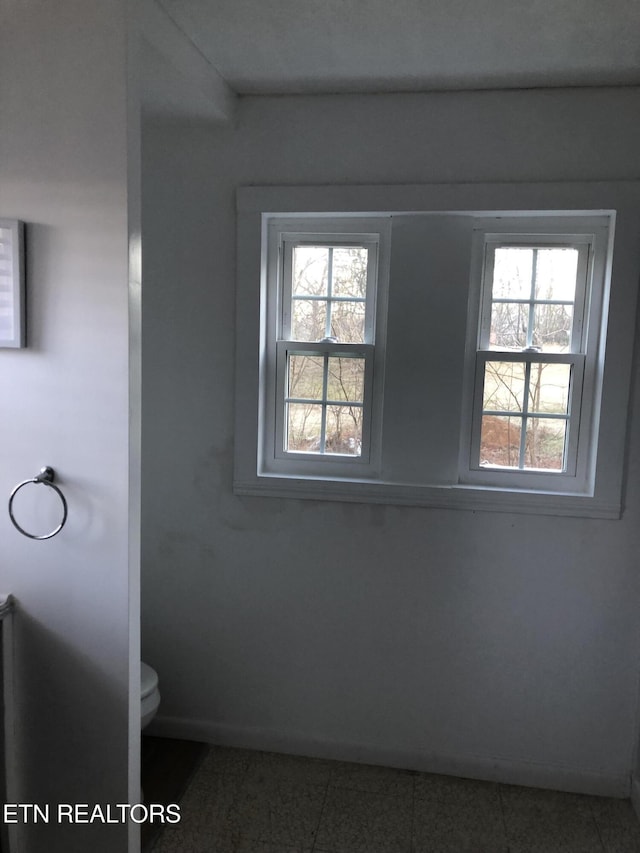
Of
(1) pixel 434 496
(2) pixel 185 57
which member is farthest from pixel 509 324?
(2) pixel 185 57

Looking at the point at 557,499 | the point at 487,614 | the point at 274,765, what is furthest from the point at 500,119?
the point at 274,765

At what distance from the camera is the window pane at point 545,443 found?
2.39 meters

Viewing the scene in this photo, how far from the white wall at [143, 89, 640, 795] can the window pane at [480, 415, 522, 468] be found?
0.23 m

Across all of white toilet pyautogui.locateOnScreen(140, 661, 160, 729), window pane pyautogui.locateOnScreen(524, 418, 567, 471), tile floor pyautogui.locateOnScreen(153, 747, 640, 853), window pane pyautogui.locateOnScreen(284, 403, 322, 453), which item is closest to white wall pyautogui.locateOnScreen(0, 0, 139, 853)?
white toilet pyautogui.locateOnScreen(140, 661, 160, 729)

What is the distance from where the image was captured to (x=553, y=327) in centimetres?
236

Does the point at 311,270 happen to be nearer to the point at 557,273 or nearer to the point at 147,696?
the point at 557,273

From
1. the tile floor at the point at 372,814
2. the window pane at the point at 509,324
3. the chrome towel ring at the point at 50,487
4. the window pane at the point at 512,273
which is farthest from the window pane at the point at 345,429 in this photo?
the tile floor at the point at 372,814

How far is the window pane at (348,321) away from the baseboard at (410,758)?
5.34 feet

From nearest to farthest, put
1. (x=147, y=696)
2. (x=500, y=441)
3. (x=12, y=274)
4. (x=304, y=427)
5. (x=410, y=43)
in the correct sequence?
1. (x=12, y=274)
2. (x=410, y=43)
3. (x=147, y=696)
4. (x=500, y=441)
5. (x=304, y=427)

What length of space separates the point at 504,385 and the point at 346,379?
619 millimetres

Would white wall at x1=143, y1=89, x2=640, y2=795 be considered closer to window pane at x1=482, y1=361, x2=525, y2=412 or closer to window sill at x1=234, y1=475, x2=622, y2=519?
window sill at x1=234, y1=475, x2=622, y2=519

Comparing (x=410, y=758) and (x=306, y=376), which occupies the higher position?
(x=306, y=376)

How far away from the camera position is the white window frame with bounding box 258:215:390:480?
7.84 feet

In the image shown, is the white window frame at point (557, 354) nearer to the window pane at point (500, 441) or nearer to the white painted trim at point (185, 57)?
the window pane at point (500, 441)
